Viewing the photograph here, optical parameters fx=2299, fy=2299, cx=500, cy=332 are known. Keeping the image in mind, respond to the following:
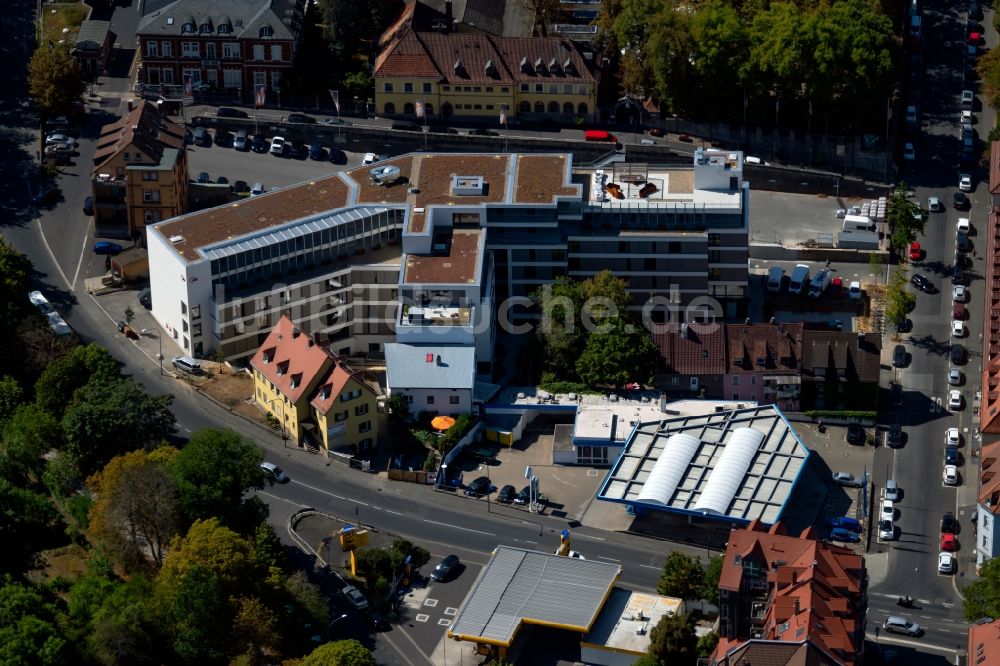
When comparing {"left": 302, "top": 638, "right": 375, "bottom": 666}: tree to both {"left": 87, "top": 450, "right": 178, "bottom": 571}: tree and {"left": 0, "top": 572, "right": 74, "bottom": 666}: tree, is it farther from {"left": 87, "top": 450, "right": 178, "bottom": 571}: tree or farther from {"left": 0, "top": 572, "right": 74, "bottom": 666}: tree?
{"left": 87, "top": 450, "right": 178, "bottom": 571}: tree

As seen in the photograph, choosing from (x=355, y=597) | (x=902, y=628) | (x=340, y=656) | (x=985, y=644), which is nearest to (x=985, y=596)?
(x=902, y=628)

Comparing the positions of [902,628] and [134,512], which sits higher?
[134,512]

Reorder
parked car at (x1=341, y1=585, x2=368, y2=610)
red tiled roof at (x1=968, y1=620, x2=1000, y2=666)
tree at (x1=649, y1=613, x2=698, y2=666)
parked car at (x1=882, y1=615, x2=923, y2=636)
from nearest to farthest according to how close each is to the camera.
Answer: red tiled roof at (x1=968, y1=620, x2=1000, y2=666), tree at (x1=649, y1=613, x2=698, y2=666), parked car at (x1=882, y1=615, x2=923, y2=636), parked car at (x1=341, y1=585, x2=368, y2=610)

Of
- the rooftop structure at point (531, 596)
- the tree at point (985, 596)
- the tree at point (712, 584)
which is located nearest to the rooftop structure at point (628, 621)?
the rooftop structure at point (531, 596)

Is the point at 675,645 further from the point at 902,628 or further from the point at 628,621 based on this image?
the point at 902,628

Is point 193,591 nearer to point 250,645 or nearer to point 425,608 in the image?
point 250,645

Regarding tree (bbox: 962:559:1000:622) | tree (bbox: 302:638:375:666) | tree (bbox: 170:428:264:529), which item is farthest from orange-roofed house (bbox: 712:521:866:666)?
tree (bbox: 170:428:264:529)
